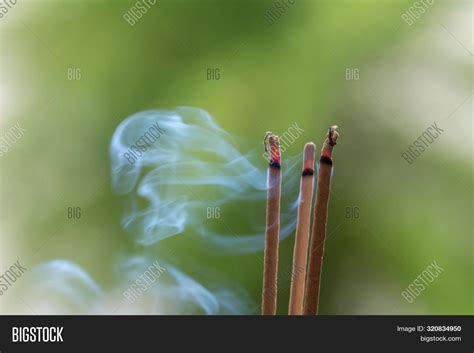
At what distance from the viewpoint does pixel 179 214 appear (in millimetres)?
1630

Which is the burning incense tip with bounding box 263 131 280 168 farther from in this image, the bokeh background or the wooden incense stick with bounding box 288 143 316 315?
the bokeh background

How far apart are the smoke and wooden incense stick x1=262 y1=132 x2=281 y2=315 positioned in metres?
0.63

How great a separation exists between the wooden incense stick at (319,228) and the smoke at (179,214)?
632 millimetres

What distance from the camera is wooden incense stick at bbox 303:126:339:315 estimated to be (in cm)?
94

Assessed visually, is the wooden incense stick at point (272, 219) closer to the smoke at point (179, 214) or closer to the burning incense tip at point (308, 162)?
the burning incense tip at point (308, 162)

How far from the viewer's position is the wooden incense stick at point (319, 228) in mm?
937

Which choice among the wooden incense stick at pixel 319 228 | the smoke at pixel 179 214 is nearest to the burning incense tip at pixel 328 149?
the wooden incense stick at pixel 319 228

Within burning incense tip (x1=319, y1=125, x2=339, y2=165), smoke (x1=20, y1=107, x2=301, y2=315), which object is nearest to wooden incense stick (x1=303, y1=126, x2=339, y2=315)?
burning incense tip (x1=319, y1=125, x2=339, y2=165)

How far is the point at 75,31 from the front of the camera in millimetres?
1852

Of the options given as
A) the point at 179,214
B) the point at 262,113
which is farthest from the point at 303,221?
the point at 262,113

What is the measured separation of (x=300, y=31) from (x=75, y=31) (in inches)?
27.2

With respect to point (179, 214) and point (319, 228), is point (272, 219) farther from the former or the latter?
point (179, 214)
